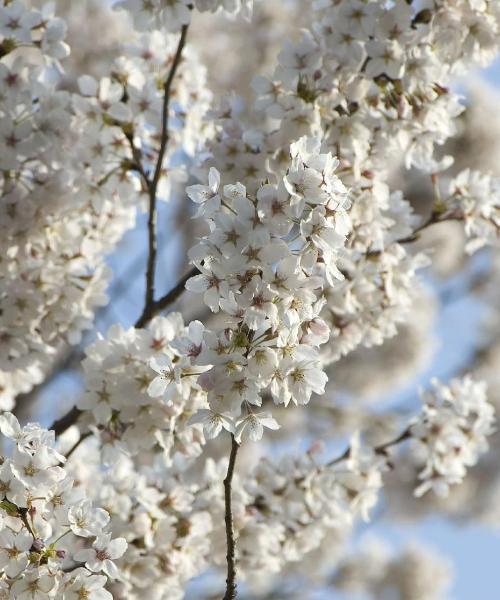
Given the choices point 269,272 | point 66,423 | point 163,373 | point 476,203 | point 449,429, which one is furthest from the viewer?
point 449,429

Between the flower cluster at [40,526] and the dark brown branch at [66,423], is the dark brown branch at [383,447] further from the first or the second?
the flower cluster at [40,526]

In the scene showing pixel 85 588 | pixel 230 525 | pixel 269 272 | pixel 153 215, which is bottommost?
pixel 153 215

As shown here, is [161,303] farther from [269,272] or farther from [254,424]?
[269,272]

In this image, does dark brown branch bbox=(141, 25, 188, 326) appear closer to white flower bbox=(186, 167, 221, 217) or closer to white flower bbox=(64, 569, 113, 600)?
white flower bbox=(186, 167, 221, 217)

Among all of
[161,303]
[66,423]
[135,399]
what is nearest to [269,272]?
[135,399]

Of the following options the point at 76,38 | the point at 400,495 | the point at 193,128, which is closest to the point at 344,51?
the point at 193,128

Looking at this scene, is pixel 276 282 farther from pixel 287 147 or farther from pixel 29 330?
pixel 29 330
